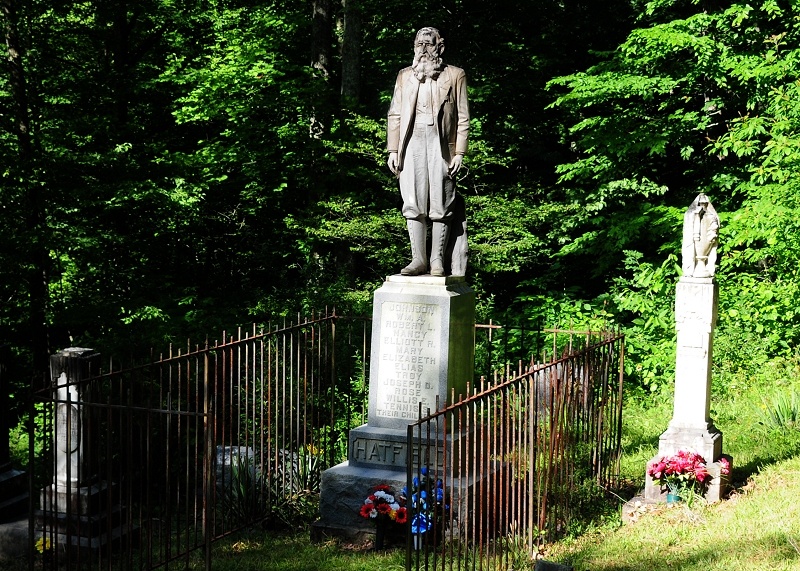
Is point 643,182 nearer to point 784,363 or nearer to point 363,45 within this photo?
point 784,363

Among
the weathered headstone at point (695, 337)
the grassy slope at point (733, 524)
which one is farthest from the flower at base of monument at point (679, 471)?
the weathered headstone at point (695, 337)

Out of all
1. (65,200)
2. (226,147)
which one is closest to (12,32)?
(65,200)

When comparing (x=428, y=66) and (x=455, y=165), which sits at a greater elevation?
(x=428, y=66)

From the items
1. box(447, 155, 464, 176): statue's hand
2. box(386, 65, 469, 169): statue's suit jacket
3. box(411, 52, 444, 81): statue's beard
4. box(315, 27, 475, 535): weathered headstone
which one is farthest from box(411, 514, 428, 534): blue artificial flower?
box(411, 52, 444, 81): statue's beard

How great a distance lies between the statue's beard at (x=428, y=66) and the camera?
→ 8.67 metres

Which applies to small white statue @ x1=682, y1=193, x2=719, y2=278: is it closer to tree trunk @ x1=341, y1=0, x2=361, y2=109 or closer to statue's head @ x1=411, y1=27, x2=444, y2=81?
statue's head @ x1=411, y1=27, x2=444, y2=81

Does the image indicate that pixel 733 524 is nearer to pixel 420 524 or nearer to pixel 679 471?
pixel 679 471

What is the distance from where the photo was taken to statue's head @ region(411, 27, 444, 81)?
8.67m

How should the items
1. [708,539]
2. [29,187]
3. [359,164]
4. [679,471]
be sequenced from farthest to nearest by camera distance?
[359,164] → [29,187] → [679,471] → [708,539]

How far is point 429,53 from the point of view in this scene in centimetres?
867

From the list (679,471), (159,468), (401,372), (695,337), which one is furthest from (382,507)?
(159,468)

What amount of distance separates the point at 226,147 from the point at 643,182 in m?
7.88

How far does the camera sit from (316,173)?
17.8 meters

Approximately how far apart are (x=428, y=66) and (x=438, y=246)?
1.60 m
